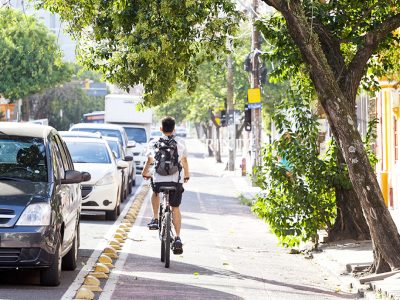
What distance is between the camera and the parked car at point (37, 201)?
37.0ft

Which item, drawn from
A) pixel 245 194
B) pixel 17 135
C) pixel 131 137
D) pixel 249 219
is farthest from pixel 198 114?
pixel 17 135

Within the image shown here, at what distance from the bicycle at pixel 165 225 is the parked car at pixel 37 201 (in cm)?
114

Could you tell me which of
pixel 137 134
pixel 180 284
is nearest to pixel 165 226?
pixel 180 284

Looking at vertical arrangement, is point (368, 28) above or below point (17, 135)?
above

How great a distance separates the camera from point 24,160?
491 inches

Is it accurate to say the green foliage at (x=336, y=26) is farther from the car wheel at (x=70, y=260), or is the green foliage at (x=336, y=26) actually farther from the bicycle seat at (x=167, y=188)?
the car wheel at (x=70, y=260)

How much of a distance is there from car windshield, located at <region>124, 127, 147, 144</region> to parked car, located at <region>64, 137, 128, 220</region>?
21861 millimetres

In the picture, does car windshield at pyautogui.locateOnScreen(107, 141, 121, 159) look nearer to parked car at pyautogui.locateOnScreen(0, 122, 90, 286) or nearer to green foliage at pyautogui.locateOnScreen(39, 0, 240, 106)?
green foliage at pyautogui.locateOnScreen(39, 0, 240, 106)

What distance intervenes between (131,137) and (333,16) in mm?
30256

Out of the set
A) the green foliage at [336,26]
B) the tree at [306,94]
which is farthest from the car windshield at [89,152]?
the green foliage at [336,26]

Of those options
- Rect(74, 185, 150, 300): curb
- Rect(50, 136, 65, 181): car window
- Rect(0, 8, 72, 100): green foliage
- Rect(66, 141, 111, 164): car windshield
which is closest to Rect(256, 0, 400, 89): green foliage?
Rect(74, 185, 150, 300): curb

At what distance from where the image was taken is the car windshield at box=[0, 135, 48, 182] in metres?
12.2

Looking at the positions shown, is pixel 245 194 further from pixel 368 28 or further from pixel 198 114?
pixel 198 114

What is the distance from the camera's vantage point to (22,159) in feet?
41.0
